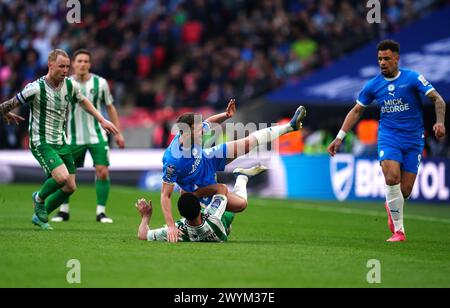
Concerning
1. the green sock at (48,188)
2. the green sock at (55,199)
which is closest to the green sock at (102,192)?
the green sock at (55,199)

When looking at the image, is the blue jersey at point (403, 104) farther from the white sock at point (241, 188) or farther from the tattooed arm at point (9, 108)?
the tattooed arm at point (9, 108)

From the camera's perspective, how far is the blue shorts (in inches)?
435

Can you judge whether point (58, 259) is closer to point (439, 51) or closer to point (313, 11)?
point (439, 51)

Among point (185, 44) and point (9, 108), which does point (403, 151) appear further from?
point (185, 44)

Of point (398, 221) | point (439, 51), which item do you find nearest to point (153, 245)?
point (398, 221)

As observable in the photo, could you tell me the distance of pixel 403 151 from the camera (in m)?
11.1

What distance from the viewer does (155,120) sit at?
2619 centimetres

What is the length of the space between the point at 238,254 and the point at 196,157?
1.63 metres

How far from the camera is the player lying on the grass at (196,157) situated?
33.6 ft

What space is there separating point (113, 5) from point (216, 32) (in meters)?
3.61

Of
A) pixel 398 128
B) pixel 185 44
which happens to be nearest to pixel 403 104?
pixel 398 128

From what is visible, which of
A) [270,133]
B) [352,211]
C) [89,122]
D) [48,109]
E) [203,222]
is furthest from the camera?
[352,211]

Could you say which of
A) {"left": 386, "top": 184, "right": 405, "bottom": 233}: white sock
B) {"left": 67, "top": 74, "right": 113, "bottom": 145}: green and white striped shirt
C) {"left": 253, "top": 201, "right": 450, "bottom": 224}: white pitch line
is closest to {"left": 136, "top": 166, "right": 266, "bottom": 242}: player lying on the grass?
{"left": 386, "top": 184, "right": 405, "bottom": 233}: white sock

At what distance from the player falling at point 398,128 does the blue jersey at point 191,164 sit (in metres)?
1.40
